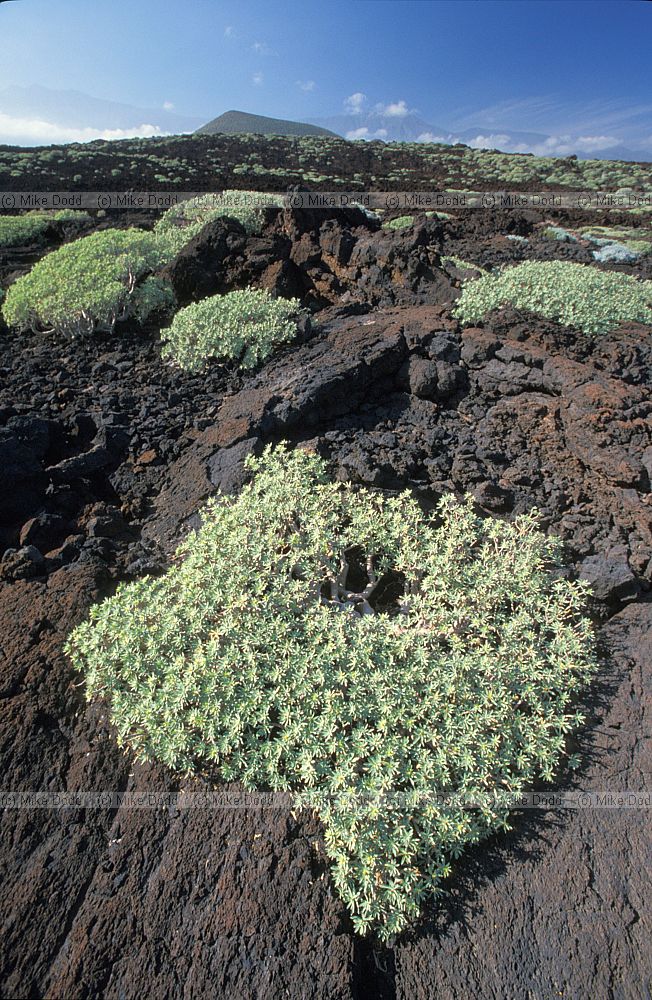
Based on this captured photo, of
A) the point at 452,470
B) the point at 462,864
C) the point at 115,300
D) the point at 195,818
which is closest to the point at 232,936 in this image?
the point at 195,818

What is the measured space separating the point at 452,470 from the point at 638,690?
6.90ft

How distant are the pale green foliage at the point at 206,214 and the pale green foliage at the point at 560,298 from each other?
16.8 feet

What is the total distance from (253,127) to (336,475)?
6053cm

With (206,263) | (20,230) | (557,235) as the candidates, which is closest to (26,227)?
(20,230)

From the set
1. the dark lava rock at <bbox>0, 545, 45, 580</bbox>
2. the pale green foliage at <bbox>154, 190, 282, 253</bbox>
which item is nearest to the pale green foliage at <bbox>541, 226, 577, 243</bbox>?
the pale green foliage at <bbox>154, 190, 282, 253</bbox>

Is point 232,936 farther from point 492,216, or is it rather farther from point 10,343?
point 492,216

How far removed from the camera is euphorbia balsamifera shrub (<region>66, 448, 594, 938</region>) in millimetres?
2686

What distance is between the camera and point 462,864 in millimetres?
2721

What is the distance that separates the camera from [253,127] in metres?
54.1

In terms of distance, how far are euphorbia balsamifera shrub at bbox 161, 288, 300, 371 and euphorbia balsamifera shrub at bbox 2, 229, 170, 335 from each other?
4.25 ft

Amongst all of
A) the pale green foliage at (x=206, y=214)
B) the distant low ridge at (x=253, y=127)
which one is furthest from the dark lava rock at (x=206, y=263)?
the distant low ridge at (x=253, y=127)

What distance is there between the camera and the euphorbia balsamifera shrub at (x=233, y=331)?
6180mm

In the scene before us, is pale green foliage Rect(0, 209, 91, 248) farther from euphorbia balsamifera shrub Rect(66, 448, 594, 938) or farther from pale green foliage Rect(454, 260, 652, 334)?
euphorbia balsamifera shrub Rect(66, 448, 594, 938)

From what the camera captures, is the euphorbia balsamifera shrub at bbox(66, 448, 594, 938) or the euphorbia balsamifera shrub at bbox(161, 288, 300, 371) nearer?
the euphorbia balsamifera shrub at bbox(66, 448, 594, 938)
